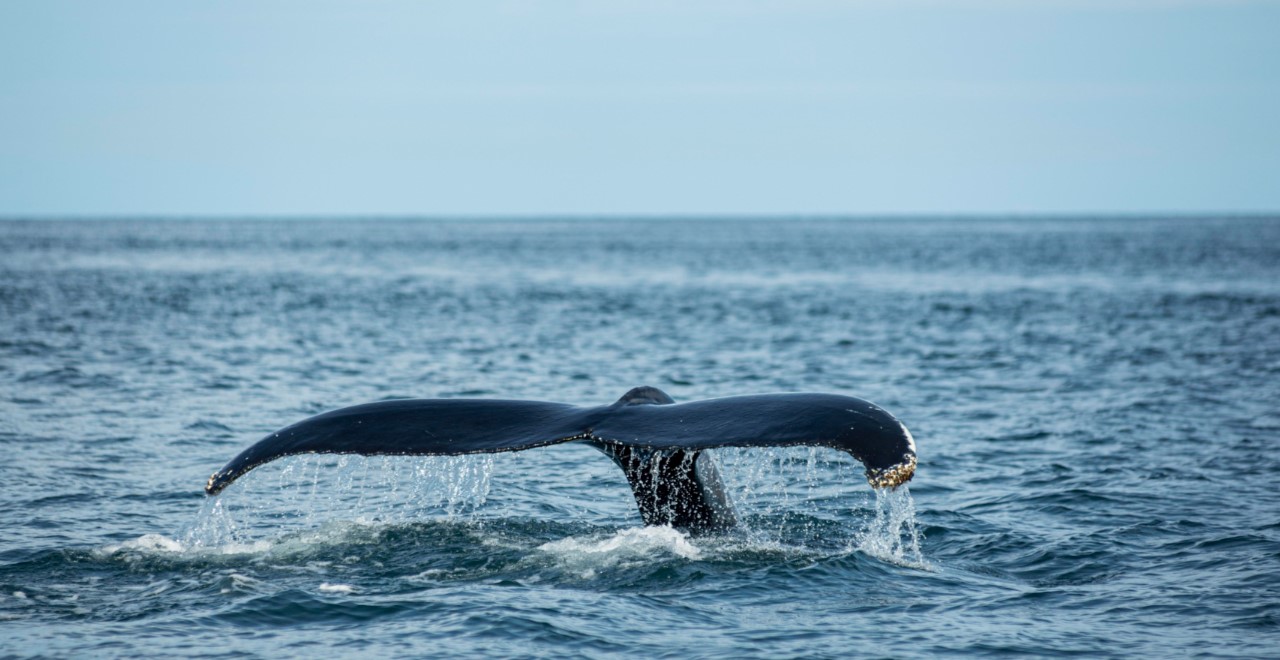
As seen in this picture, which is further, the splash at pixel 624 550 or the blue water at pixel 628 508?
the splash at pixel 624 550

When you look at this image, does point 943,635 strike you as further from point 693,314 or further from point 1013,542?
point 693,314

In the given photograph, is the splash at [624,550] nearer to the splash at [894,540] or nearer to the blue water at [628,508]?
the blue water at [628,508]

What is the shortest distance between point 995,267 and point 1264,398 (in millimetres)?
47415

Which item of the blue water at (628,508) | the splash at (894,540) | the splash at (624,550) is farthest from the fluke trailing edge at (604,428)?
the splash at (894,540)

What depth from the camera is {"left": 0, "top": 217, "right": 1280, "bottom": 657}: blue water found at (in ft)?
24.2

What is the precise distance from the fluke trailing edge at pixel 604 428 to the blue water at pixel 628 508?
105cm

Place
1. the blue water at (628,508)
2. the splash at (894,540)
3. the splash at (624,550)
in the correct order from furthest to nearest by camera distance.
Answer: the splash at (894,540) < the splash at (624,550) < the blue water at (628,508)

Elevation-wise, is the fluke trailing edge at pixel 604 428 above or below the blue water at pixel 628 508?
above

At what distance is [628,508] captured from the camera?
35.2ft

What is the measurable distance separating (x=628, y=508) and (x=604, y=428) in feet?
12.7

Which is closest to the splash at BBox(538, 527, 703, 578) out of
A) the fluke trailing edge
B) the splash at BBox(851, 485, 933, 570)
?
the fluke trailing edge

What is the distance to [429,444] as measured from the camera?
693cm

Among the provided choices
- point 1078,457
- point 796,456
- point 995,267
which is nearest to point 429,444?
point 796,456

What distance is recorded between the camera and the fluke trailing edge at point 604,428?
6.27m
